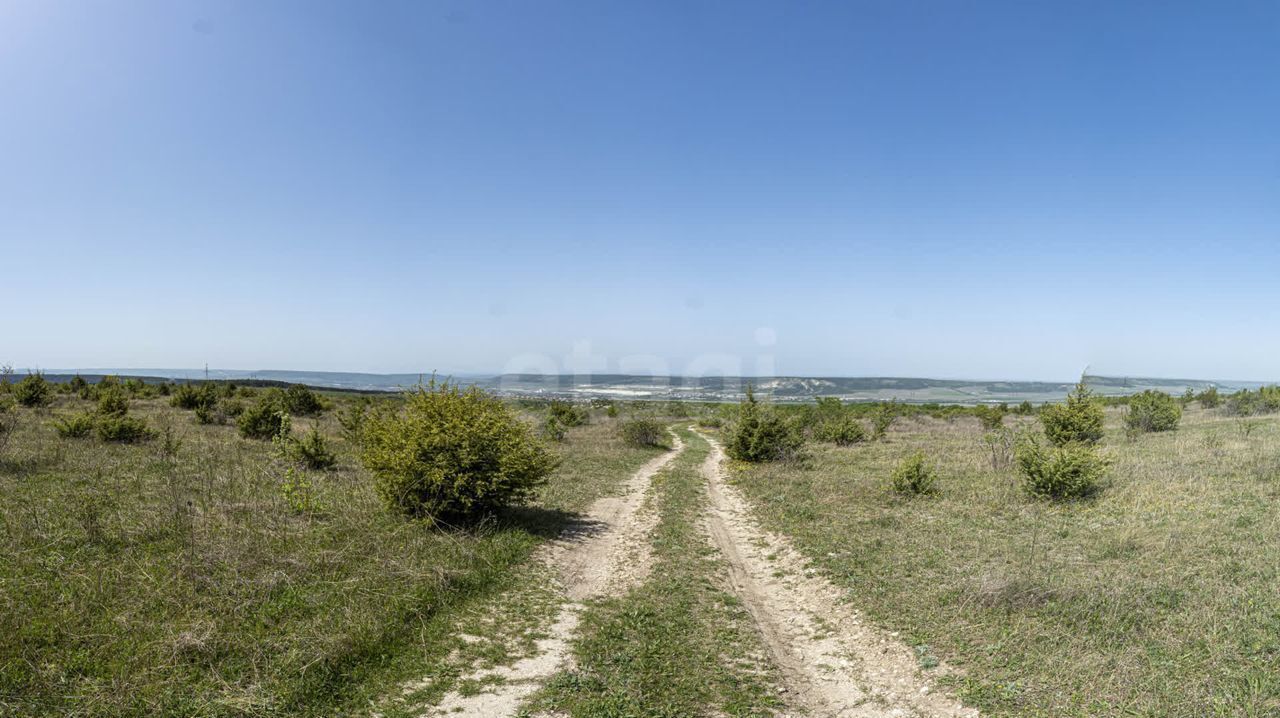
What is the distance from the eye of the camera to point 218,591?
273 inches

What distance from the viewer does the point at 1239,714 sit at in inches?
187

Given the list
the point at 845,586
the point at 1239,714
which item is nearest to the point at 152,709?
the point at 845,586

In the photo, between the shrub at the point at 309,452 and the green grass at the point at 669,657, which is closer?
the green grass at the point at 669,657

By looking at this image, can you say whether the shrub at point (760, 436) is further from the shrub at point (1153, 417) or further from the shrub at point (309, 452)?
the shrub at point (1153, 417)

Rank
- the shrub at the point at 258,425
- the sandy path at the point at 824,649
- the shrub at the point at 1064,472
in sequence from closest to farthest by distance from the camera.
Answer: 1. the sandy path at the point at 824,649
2. the shrub at the point at 1064,472
3. the shrub at the point at 258,425

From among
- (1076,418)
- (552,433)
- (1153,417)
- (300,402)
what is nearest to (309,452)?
(552,433)

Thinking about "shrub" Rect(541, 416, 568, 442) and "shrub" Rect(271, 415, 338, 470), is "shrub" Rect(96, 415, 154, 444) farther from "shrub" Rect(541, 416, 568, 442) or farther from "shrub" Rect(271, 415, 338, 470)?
"shrub" Rect(541, 416, 568, 442)

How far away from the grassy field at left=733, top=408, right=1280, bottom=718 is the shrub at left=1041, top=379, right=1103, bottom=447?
4907mm

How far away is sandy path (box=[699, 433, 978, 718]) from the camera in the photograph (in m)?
5.67

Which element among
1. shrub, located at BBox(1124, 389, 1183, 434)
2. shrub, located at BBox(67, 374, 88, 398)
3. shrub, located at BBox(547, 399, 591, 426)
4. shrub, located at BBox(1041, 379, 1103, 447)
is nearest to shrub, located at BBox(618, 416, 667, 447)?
shrub, located at BBox(547, 399, 591, 426)

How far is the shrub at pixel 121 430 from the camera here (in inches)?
686

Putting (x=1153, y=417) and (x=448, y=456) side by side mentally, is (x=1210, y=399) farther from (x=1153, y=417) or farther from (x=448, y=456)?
(x=448, y=456)

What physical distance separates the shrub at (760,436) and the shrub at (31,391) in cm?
3119

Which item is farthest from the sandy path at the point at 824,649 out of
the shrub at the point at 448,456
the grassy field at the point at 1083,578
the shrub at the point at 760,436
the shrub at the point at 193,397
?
the shrub at the point at 193,397
